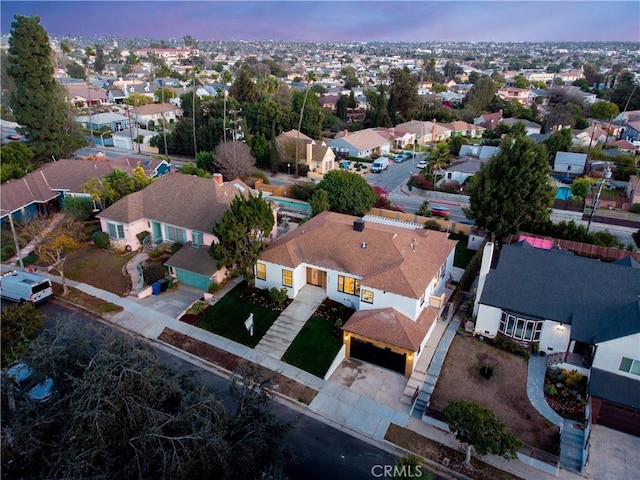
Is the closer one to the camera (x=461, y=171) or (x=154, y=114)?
(x=461, y=171)

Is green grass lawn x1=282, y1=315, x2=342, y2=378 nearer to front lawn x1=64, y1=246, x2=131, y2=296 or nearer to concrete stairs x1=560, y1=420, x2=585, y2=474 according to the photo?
concrete stairs x1=560, y1=420, x2=585, y2=474

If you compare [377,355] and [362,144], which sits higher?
[362,144]

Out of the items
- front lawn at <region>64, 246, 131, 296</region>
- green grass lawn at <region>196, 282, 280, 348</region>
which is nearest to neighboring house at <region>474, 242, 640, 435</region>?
green grass lawn at <region>196, 282, 280, 348</region>

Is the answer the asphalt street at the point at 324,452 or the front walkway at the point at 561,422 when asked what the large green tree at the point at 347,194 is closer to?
the front walkway at the point at 561,422

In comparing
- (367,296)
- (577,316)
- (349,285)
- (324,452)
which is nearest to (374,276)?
(367,296)

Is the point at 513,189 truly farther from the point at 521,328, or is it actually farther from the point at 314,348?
the point at 314,348

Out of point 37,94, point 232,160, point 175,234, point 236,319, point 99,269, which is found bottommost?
point 236,319
